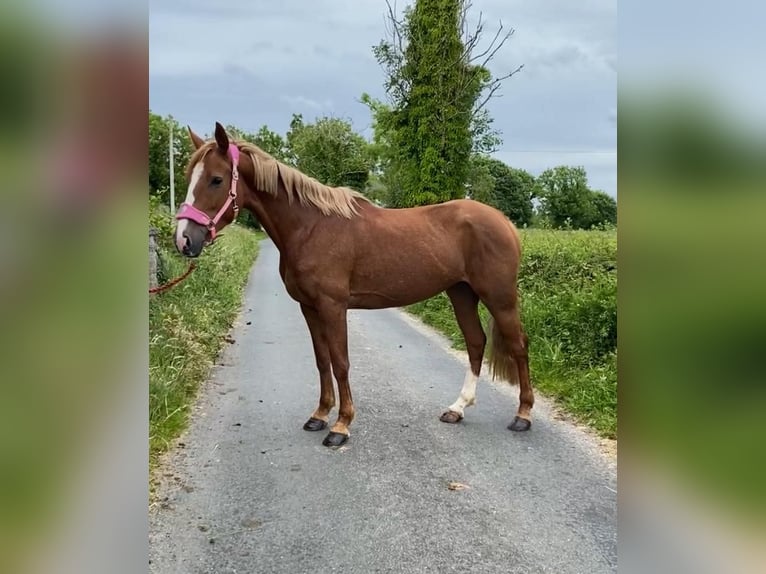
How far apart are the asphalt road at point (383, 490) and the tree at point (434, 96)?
7279 mm

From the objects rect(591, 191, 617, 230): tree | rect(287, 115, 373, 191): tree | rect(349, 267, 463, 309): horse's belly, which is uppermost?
rect(287, 115, 373, 191): tree

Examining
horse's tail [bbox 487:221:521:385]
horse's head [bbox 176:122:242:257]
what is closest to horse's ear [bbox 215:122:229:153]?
horse's head [bbox 176:122:242:257]

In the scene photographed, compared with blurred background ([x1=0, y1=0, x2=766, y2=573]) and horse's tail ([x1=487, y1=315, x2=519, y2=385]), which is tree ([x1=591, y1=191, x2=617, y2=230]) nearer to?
blurred background ([x1=0, y1=0, x2=766, y2=573])

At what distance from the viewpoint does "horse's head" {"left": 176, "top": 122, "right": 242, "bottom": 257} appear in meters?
3.23

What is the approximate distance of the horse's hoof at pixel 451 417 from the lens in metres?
4.25

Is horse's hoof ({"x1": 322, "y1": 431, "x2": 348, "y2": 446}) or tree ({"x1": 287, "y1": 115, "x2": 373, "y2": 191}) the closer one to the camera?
horse's hoof ({"x1": 322, "y1": 431, "x2": 348, "y2": 446})

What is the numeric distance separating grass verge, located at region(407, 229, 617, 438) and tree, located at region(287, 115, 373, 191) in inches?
555

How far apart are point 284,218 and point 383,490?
6.24ft

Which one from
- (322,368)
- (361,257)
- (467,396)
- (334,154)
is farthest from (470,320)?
(334,154)

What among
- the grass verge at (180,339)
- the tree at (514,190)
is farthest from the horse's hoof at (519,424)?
the tree at (514,190)
